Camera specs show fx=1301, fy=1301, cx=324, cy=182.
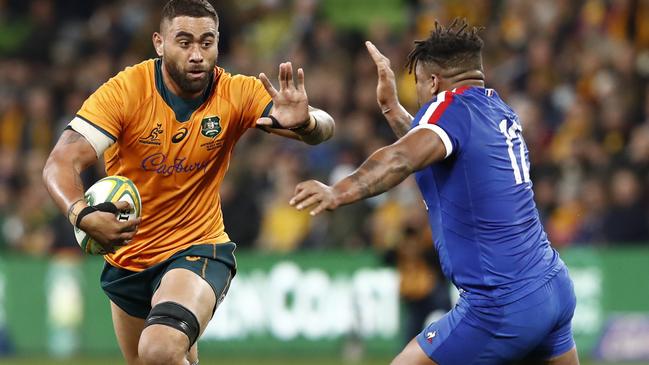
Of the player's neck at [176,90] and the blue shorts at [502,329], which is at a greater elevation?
the player's neck at [176,90]

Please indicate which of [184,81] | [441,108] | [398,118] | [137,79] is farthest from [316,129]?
[441,108]

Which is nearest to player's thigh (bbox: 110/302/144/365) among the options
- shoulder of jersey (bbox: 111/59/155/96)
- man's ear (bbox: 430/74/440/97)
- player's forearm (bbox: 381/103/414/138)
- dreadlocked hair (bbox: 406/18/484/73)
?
shoulder of jersey (bbox: 111/59/155/96)

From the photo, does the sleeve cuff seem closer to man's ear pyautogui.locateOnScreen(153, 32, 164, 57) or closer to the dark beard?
the dark beard

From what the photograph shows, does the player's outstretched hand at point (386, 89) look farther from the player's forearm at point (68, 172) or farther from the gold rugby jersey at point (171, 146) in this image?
the player's forearm at point (68, 172)

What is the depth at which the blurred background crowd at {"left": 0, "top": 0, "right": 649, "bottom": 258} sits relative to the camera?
52.9 feet

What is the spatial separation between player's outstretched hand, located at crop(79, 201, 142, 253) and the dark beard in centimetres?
131

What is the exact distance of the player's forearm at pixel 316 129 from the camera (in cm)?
825

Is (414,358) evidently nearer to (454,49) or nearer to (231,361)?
(454,49)

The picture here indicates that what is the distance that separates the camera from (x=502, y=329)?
23.2ft

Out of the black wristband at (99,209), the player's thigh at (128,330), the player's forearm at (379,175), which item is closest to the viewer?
the player's forearm at (379,175)

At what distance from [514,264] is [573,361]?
0.72 metres

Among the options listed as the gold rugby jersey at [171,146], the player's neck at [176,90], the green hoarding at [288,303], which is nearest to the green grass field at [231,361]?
the green hoarding at [288,303]

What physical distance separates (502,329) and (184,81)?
8.70ft

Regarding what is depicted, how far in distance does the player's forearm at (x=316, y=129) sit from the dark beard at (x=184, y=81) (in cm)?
68
